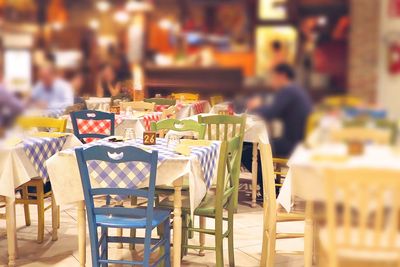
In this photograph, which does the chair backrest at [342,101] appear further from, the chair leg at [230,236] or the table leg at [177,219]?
the chair leg at [230,236]

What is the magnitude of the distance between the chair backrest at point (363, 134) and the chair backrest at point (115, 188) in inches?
66.1

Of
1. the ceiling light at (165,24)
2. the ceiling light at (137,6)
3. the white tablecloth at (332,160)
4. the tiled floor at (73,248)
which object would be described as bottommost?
the tiled floor at (73,248)

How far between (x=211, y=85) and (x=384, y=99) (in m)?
0.36

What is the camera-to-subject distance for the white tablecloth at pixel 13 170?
3.57m

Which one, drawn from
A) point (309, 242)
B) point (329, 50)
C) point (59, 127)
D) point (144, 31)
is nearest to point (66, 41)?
point (144, 31)

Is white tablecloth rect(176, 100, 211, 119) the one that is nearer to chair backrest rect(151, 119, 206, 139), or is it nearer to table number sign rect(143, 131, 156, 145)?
chair backrest rect(151, 119, 206, 139)

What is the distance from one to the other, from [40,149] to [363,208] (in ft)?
8.62

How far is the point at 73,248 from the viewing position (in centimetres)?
423

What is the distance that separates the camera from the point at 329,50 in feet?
4.04

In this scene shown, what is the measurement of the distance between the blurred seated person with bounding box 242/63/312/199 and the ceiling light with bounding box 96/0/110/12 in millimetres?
354

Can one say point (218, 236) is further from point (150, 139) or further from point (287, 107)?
point (287, 107)

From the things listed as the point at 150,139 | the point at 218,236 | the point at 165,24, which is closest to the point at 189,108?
the point at 150,139

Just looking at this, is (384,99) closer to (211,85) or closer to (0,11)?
(211,85)

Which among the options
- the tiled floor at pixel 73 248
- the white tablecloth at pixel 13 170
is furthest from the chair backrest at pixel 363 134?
the tiled floor at pixel 73 248
